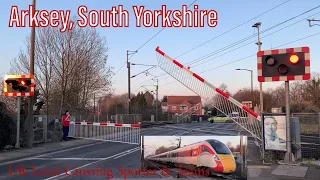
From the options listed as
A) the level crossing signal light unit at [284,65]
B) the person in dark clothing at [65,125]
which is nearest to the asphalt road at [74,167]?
the level crossing signal light unit at [284,65]

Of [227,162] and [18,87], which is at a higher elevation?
[18,87]

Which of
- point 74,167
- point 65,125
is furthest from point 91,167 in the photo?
point 65,125

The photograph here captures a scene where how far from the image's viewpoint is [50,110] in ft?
103

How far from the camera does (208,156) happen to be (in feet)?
15.9

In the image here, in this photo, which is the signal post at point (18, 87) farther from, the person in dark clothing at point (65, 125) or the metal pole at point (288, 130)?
the metal pole at point (288, 130)

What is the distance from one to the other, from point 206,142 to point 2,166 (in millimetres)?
9254

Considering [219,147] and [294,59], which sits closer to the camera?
[219,147]

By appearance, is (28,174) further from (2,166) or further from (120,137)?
(120,137)

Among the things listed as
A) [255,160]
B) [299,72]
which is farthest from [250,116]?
[299,72]

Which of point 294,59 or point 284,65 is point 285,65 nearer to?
point 284,65

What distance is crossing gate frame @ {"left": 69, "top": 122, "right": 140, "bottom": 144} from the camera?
18.4 meters

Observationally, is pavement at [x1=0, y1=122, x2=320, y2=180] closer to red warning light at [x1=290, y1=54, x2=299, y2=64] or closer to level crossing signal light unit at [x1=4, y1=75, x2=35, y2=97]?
level crossing signal light unit at [x1=4, y1=75, x2=35, y2=97]

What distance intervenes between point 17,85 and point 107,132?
674 centimetres

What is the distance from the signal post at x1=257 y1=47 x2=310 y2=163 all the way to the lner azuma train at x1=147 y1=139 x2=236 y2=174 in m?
5.29
